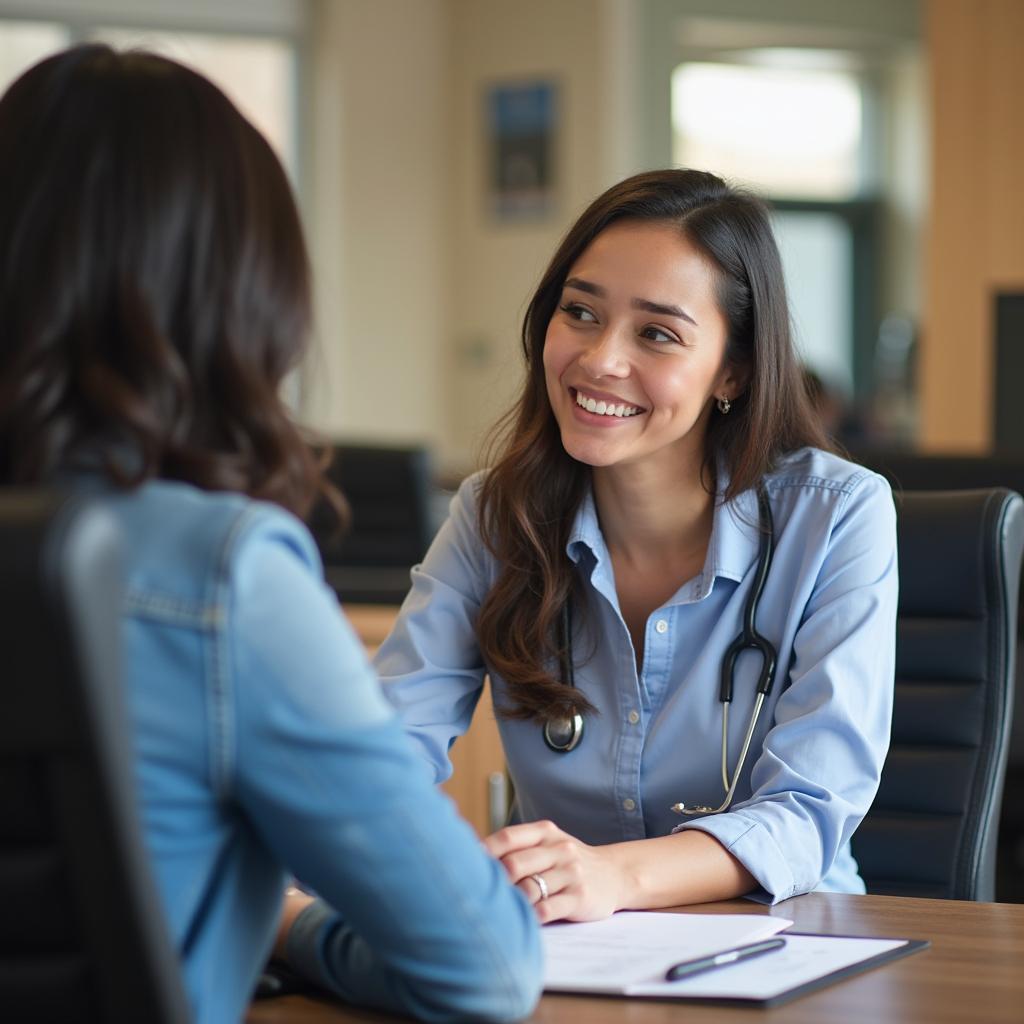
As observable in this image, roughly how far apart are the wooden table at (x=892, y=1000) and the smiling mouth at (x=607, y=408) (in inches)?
27.8

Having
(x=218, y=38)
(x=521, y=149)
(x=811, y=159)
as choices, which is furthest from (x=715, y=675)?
(x=811, y=159)

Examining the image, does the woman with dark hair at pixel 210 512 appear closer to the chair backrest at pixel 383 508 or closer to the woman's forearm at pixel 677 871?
the woman's forearm at pixel 677 871

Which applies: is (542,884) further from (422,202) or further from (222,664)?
(422,202)

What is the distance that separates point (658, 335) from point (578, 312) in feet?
0.33

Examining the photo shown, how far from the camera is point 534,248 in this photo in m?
7.48

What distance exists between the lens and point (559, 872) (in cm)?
134

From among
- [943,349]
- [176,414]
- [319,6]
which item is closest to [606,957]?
[176,414]

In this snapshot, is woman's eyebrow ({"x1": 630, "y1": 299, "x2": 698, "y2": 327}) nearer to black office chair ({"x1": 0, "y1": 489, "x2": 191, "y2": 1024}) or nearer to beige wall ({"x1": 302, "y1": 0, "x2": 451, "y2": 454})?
black office chair ({"x1": 0, "y1": 489, "x2": 191, "y2": 1024})

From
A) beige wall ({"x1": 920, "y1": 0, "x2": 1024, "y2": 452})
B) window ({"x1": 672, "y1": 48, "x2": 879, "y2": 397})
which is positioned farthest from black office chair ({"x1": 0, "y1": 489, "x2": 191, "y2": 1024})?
window ({"x1": 672, "y1": 48, "x2": 879, "y2": 397})

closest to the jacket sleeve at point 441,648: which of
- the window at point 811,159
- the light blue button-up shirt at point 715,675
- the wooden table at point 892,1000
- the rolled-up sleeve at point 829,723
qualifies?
the light blue button-up shirt at point 715,675

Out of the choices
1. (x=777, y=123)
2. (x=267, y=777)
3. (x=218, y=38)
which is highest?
(x=218, y=38)

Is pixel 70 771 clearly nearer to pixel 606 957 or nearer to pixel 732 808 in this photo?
pixel 606 957

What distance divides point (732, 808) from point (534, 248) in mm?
6073

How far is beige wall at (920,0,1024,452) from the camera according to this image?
18.3ft
